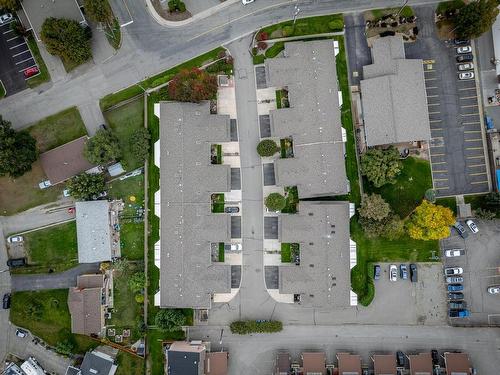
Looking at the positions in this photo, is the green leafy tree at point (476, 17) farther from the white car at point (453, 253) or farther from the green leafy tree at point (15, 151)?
the green leafy tree at point (15, 151)

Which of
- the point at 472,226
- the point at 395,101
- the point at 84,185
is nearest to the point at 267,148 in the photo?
the point at 395,101

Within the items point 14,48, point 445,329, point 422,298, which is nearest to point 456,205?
point 422,298

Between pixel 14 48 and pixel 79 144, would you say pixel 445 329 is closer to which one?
pixel 79 144

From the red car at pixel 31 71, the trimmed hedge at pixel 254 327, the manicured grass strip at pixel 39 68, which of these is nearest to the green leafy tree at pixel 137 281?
the trimmed hedge at pixel 254 327

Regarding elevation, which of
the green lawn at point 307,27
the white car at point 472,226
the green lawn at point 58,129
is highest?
the green lawn at point 307,27

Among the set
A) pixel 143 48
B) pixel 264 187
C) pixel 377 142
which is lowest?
pixel 264 187

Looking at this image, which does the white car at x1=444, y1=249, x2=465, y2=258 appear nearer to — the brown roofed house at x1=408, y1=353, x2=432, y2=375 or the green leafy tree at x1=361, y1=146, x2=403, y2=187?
the green leafy tree at x1=361, y1=146, x2=403, y2=187

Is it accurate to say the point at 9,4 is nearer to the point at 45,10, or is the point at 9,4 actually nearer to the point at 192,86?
the point at 45,10
